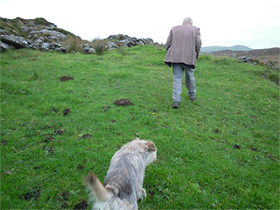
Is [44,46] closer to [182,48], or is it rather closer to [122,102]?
[122,102]

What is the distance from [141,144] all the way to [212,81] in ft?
28.4

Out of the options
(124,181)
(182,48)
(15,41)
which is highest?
(15,41)

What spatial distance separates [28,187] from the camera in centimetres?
272

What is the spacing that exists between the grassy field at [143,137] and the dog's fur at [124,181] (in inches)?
23.3

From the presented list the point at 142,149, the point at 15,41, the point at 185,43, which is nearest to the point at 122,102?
the point at 185,43

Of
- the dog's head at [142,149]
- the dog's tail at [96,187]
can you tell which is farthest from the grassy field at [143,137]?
the dog's tail at [96,187]

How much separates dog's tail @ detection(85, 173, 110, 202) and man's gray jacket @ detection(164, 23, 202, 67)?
5471mm

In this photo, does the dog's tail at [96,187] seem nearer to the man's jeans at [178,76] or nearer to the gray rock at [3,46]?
the man's jeans at [178,76]

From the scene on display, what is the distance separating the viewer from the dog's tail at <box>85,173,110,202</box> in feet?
4.86

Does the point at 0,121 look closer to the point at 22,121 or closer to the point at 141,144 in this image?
the point at 22,121

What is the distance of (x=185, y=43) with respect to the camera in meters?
6.16

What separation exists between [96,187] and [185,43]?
19.4 ft

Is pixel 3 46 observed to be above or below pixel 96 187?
above

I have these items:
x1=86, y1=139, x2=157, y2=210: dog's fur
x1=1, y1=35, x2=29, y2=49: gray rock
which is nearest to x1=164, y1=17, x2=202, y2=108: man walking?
x1=86, y1=139, x2=157, y2=210: dog's fur
